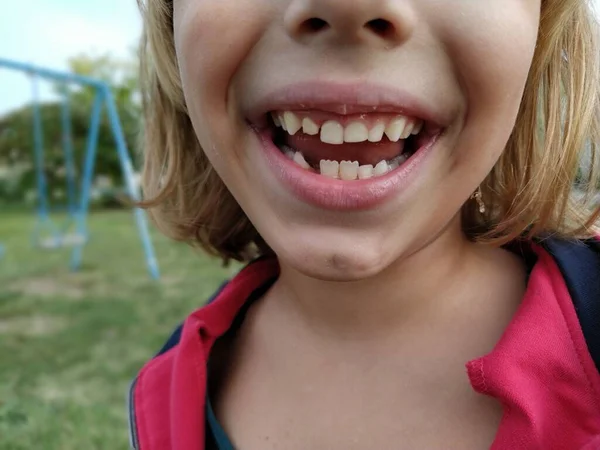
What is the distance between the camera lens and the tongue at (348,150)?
65 centimetres

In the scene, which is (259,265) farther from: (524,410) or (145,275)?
(145,275)

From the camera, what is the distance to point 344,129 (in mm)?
627

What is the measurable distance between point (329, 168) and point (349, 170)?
0.02 m

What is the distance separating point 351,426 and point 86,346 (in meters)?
2.20

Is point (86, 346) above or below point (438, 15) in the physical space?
below

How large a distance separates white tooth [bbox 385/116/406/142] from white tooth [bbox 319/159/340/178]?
0.06 metres

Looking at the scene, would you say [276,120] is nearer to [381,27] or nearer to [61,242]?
[381,27]

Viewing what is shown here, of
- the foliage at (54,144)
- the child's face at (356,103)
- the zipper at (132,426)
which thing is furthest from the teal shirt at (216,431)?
the foliage at (54,144)

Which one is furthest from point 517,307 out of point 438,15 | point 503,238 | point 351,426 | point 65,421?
point 65,421

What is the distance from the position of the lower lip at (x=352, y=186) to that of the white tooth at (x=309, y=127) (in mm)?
40

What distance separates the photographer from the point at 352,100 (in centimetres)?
59

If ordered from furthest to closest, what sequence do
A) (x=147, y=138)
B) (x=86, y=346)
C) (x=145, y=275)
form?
(x=145, y=275) → (x=86, y=346) → (x=147, y=138)

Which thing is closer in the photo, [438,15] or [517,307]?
[438,15]

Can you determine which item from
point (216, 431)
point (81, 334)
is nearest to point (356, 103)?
point (216, 431)
